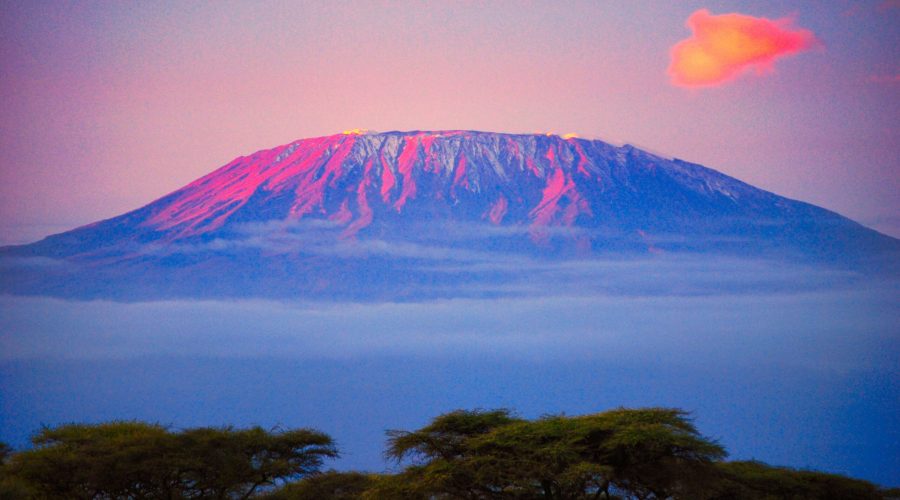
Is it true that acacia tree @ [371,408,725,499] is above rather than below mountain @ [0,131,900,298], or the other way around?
below

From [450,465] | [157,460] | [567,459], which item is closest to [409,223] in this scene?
[157,460]

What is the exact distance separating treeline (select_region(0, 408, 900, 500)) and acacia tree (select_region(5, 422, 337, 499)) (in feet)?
0.10

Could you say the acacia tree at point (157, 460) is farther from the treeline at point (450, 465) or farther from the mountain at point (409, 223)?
the mountain at point (409, 223)

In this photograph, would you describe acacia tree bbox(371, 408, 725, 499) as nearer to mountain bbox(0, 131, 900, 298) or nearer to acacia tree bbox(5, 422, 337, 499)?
acacia tree bbox(5, 422, 337, 499)

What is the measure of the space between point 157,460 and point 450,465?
6948 mm

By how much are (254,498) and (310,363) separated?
109286 mm

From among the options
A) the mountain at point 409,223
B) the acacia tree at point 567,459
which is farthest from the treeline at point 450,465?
the mountain at point 409,223

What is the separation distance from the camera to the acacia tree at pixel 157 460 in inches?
971

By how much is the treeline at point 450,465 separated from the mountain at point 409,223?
9534cm

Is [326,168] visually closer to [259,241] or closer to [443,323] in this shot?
[259,241]

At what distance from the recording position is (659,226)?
427 ft

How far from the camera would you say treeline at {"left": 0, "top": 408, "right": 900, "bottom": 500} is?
22.3 metres

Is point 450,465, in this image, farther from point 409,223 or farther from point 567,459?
point 409,223

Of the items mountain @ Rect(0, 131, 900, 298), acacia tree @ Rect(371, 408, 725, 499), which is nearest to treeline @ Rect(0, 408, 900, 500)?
acacia tree @ Rect(371, 408, 725, 499)
